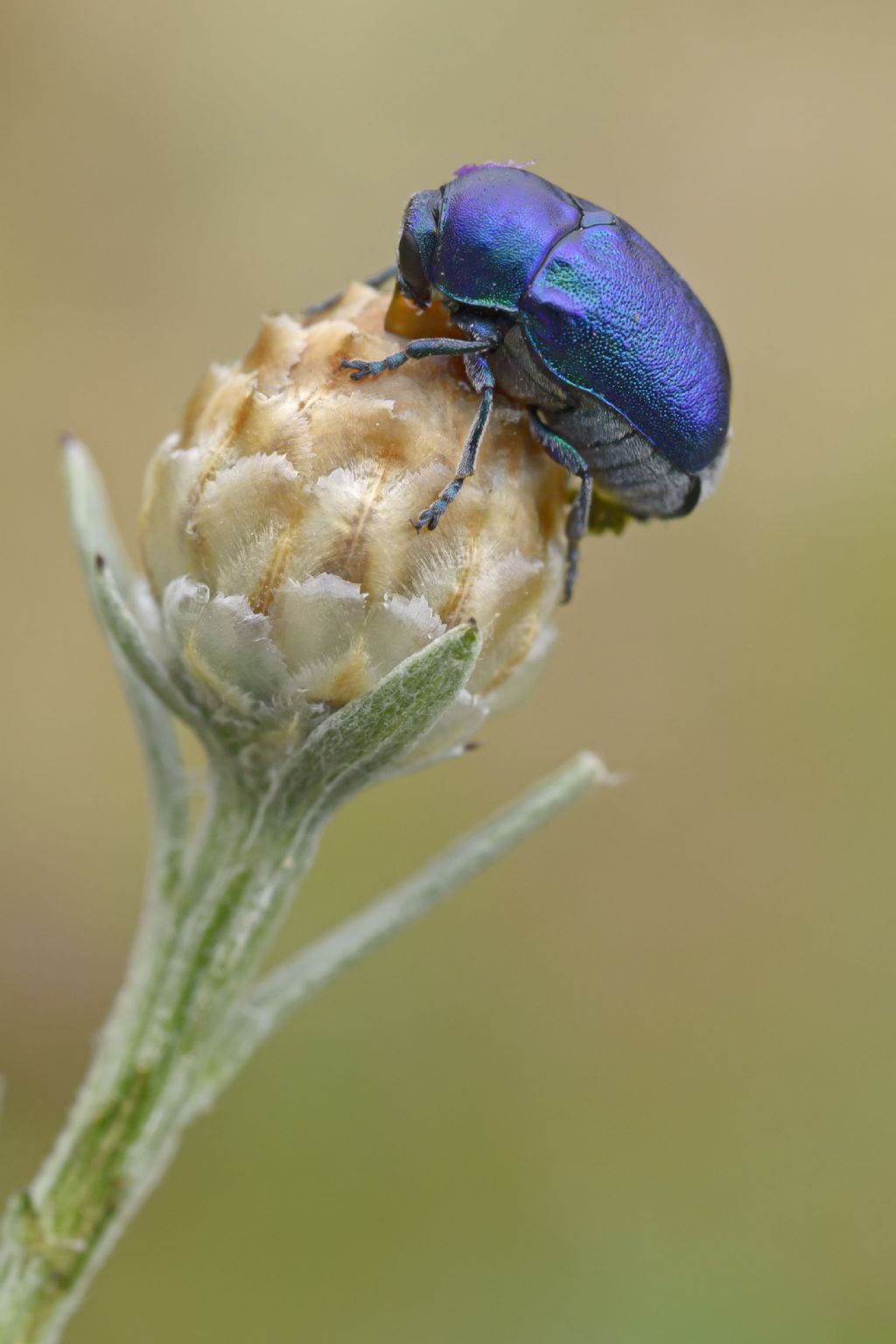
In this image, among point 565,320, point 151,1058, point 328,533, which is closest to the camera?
point 328,533

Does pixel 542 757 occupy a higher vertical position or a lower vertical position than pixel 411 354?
higher

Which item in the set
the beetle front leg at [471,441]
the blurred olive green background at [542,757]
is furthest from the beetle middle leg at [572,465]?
the blurred olive green background at [542,757]

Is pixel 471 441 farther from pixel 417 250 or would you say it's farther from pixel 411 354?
pixel 417 250

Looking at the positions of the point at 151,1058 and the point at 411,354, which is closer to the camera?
the point at 411,354

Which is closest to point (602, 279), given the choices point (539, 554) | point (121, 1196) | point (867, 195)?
point (539, 554)

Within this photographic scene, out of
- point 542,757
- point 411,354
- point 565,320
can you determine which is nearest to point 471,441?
→ point 411,354

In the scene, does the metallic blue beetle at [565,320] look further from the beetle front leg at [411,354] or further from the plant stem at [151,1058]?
the plant stem at [151,1058]

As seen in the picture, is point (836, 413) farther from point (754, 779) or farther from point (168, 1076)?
point (168, 1076)
